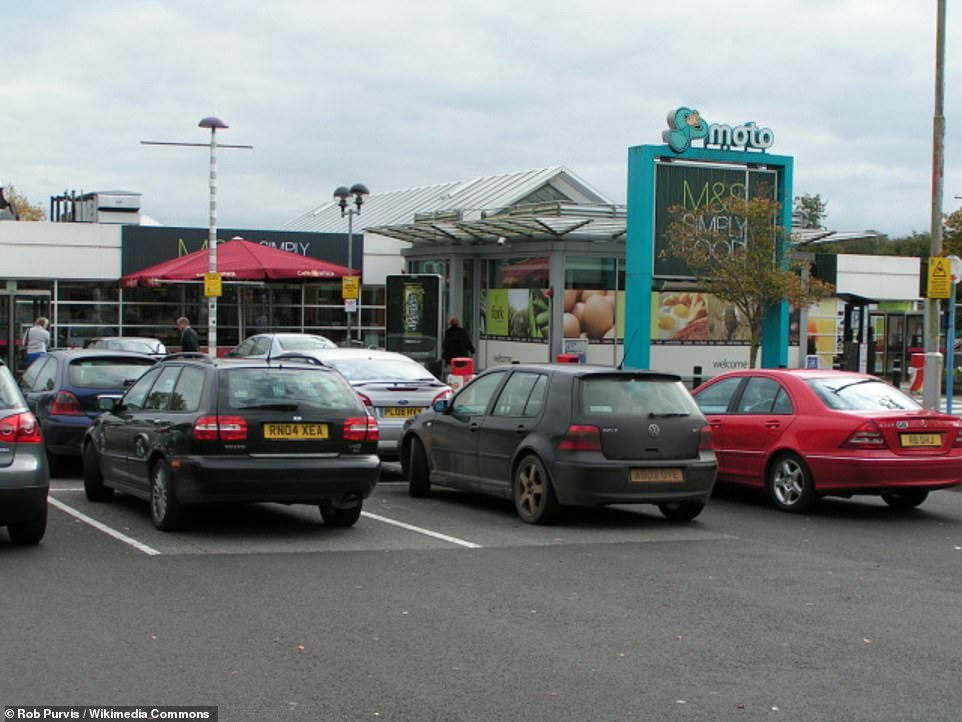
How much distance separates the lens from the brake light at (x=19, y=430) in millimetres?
9750

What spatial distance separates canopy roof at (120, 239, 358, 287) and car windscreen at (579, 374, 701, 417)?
21143 millimetres

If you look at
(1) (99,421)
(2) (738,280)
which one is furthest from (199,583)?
(2) (738,280)

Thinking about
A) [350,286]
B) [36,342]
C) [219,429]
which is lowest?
[219,429]

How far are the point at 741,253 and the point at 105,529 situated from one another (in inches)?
719

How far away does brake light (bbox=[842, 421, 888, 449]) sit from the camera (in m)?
12.9

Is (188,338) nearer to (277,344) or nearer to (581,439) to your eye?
(277,344)

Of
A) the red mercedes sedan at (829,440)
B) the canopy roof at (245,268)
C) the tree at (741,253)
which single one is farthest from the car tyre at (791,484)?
→ the canopy roof at (245,268)

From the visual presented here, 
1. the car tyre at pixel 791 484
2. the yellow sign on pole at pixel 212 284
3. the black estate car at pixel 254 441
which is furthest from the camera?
the yellow sign on pole at pixel 212 284

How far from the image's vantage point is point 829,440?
516 inches

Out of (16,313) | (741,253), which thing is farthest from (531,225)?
(16,313)

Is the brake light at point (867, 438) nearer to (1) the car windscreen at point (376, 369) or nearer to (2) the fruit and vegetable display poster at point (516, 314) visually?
(1) the car windscreen at point (376, 369)

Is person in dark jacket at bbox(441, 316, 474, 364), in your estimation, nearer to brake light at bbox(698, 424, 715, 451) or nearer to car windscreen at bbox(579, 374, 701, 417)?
car windscreen at bbox(579, 374, 701, 417)

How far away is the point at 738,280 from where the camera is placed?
26703mm

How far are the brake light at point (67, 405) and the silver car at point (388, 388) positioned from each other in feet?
9.90
